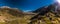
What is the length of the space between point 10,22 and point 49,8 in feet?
20.1

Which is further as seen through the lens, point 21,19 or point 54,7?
point 21,19

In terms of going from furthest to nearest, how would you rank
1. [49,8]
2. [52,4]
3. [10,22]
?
[10,22] → [49,8] → [52,4]

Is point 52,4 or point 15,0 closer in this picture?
point 52,4

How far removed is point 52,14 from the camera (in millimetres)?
13516

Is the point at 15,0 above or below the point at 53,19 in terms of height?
above

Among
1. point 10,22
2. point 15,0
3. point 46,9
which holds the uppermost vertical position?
point 15,0

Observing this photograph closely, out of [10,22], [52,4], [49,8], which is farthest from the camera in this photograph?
[10,22]

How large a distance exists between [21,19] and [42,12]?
449cm

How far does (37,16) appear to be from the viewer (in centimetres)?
1335

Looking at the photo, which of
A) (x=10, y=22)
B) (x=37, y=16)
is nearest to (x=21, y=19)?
(x=10, y=22)

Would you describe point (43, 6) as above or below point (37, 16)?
above

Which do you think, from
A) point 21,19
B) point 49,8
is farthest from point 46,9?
point 21,19

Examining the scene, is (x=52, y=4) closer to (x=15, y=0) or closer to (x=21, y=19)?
(x=15, y=0)

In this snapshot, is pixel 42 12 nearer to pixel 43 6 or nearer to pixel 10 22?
pixel 43 6
